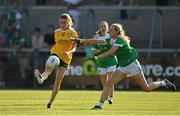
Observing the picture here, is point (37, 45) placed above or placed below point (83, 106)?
below

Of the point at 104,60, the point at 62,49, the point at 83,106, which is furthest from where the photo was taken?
the point at 104,60

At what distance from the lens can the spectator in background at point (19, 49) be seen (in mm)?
35062

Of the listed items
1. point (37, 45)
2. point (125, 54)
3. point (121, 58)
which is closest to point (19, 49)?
point (37, 45)

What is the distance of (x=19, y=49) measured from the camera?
116ft

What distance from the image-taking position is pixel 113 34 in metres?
19.1

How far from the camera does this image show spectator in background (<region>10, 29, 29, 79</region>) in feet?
115

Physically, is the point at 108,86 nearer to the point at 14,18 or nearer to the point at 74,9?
the point at 74,9

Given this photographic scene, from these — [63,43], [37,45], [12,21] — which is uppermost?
[63,43]

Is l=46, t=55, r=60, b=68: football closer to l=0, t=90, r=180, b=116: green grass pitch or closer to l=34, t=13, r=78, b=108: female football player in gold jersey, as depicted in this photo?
l=34, t=13, r=78, b=108: female football player in gold jersey

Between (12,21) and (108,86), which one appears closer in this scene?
(108,86)

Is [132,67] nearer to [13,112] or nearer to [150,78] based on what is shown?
[13,112]

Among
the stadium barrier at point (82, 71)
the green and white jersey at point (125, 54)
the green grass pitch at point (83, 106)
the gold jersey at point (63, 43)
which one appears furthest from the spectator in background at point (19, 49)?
the green and white jersey at point (125, 54)

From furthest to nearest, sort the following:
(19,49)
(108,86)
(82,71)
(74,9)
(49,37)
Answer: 1. (19,49)
2. (74,9)
3. (49,37)
4. (82,71)
5. (108,86)

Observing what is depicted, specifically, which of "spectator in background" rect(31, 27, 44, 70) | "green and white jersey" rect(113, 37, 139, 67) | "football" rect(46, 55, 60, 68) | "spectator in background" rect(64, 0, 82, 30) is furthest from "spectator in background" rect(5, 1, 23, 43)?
"green and white jersey" rect(113, 37, 139, 67)
